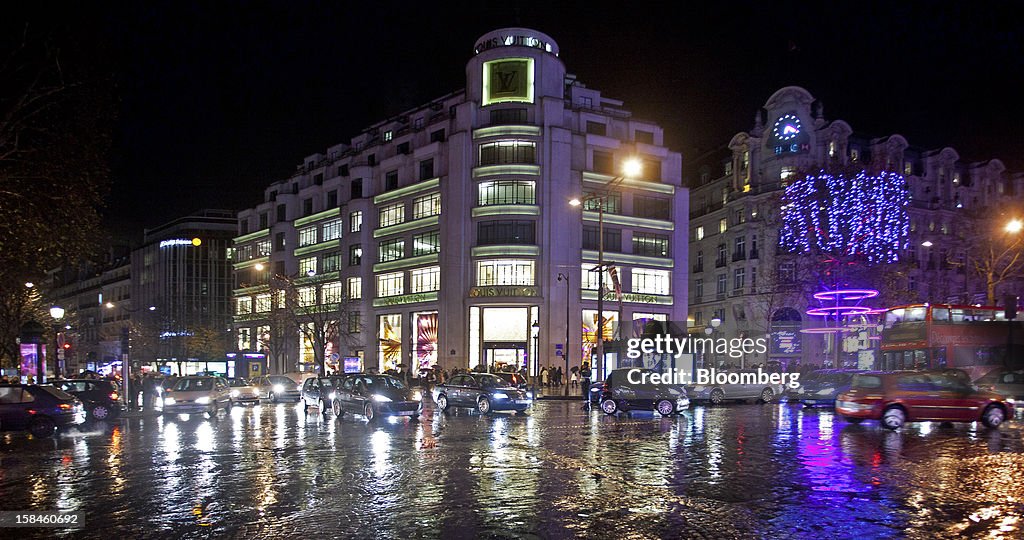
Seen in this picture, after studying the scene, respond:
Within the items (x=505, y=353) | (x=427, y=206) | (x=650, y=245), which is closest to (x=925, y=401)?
(x=505, y=353)

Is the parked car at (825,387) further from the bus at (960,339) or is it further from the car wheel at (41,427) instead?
the car wheel at (41,427)

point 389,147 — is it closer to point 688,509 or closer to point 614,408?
point 614,408

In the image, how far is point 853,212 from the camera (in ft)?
142

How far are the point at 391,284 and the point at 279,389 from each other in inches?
1179

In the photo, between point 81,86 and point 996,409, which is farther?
point 996,409

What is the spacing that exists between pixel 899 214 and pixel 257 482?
41.8 m

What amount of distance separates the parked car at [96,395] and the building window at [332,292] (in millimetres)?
44876

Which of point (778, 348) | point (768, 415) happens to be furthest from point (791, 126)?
point (768, 415)

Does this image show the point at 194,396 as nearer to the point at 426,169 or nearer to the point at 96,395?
the point at 96,395

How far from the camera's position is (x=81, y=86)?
751 inches

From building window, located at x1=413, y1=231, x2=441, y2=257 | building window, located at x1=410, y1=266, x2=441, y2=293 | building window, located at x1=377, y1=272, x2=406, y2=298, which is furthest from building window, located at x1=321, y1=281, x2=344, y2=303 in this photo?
building window, located at x1=413, y1=231, x2=441, y2=257

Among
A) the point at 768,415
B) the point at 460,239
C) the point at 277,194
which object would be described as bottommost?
the point at 768,415

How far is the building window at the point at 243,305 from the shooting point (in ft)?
290

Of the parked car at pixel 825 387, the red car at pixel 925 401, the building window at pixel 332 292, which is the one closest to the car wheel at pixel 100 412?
the red car at pixel 925 401
